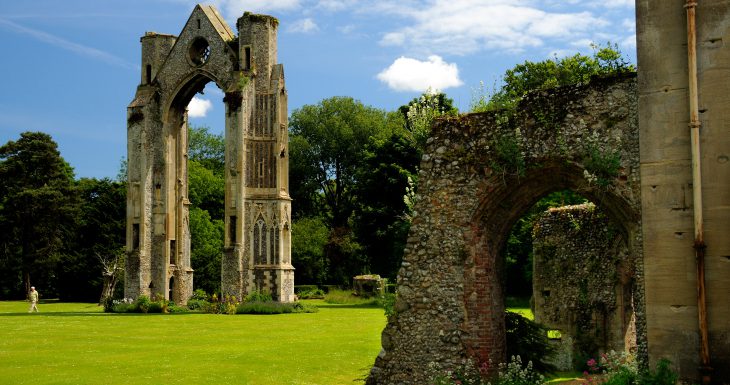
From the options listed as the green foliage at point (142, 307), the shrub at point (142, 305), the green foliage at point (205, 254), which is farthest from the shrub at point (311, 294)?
the shrub at point (142, 305)

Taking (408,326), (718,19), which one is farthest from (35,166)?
(718,19)

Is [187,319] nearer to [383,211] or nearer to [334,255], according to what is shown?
[383,211]

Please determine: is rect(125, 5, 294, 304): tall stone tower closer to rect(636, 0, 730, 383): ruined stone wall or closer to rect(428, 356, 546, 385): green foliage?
rect(428, 356, 546, 385): green foliage

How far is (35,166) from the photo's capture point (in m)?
62.2

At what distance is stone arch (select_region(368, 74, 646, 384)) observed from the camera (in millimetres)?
10648

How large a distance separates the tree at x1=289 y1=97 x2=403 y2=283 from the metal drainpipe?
2266 inches

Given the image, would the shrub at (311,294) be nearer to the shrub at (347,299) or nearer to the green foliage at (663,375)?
the shrub at (347,299)

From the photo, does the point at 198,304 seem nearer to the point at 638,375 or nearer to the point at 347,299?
the point at 347,299

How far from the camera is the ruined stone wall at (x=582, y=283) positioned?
15805 millimetres

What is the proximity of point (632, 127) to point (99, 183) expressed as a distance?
196 feet

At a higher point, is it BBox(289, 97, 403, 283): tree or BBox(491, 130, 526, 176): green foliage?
BBox(289, 97, 403, 283): tree

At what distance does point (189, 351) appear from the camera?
62.3 ft

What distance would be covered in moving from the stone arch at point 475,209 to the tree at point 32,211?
170 ft

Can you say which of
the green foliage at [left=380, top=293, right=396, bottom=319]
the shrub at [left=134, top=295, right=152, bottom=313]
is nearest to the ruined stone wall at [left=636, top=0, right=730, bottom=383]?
the green foliage at [left=380, top=293, right=396, bottom=319]
